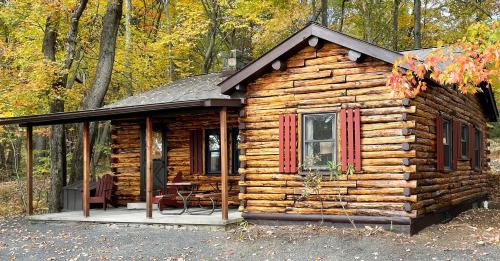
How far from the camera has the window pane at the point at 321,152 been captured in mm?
11258

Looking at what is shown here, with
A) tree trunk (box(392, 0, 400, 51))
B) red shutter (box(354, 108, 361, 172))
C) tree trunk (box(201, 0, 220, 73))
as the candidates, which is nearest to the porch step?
red shutter (box(354, 108, 361, 172))

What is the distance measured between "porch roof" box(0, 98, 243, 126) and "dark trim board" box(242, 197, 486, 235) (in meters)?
2.63

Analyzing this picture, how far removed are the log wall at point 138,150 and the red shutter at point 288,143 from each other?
365 cm

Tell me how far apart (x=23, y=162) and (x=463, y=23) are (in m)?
26.3

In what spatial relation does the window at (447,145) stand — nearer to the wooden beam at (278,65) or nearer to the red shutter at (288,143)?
the red shutter at (288,143)

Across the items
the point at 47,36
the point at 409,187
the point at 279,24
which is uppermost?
the point at 279,24

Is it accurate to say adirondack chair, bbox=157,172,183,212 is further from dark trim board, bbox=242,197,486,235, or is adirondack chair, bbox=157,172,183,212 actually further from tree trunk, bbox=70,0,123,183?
tree trunk, bbox=70,0,123,183

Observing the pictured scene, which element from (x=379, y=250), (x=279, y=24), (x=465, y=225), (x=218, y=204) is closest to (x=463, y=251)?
(x=379, y=250)

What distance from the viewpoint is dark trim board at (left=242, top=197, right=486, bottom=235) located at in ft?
34.0

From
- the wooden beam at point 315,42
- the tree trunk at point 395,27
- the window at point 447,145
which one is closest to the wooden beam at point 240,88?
the wooden beam at point 315,42

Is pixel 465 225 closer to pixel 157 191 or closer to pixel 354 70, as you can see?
pixel 354 70

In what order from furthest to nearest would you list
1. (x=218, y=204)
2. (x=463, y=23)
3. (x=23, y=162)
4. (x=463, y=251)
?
1. (x=23, y=162)
2. (x=463, y=23)
3. (x=218, y=204)
4. (x=463, y=251)

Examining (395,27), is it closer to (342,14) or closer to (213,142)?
(342,14)

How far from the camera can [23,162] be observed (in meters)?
32.1
